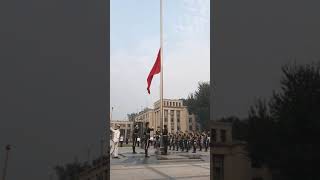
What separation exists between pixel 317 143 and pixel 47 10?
292cm

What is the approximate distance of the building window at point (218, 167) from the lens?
4.77m

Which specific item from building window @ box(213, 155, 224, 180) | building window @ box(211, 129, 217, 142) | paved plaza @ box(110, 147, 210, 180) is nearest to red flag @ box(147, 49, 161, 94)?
paved plaza @ box(110, 147, 210, 180)

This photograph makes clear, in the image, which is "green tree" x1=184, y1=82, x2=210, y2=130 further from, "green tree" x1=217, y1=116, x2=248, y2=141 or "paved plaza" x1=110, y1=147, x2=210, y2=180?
"green tree" x1=217, y1=116, x2=248, y2=141

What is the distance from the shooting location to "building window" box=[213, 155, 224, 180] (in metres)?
4.77

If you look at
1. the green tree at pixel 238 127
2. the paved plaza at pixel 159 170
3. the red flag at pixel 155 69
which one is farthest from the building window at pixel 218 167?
the red flag at pixel 155 69

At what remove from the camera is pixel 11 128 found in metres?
4.19

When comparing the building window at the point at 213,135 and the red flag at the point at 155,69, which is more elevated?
the red flag at the point at 155,69

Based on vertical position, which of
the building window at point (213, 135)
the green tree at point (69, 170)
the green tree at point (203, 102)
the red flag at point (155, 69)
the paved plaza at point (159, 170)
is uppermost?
the red flag at point (155, 69)

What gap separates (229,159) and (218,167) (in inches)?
7.0

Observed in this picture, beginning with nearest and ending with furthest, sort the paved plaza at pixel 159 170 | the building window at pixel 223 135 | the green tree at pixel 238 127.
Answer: the green tree at pixel 238 127
the building window at pixel 223 135
the paved plaza at pixel 159 170

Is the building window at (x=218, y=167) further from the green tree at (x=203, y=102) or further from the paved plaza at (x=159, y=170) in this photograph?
the green tree at (x=203, y=102)

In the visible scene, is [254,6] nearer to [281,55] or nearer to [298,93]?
[281,55]

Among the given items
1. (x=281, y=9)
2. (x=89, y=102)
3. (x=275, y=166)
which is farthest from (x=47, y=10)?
(x=275, y=166)

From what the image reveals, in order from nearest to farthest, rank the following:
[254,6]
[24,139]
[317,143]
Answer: [317,143], [24,139], [254,6]
